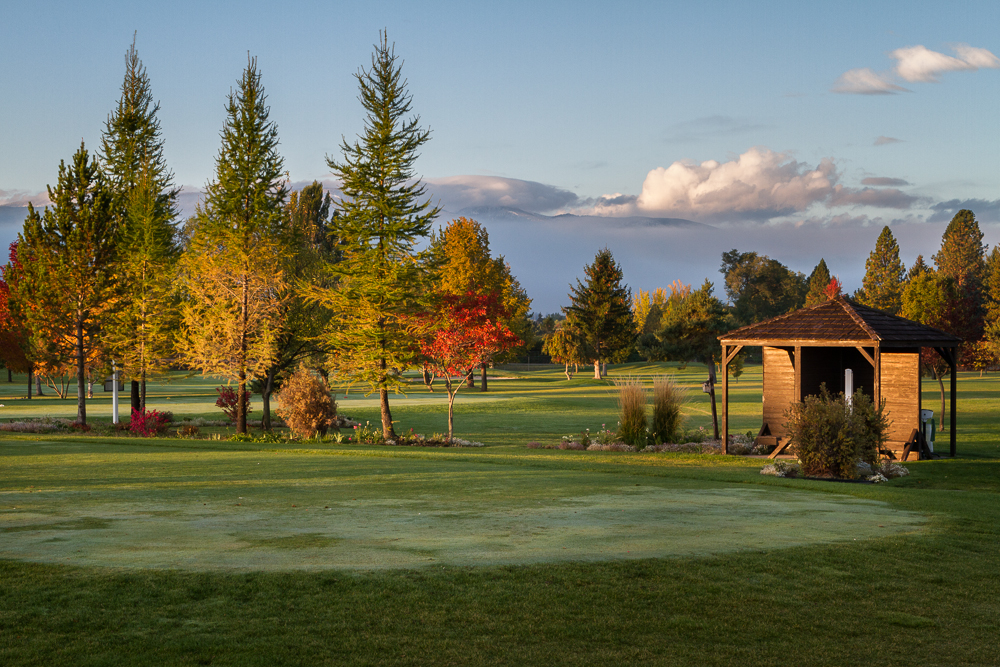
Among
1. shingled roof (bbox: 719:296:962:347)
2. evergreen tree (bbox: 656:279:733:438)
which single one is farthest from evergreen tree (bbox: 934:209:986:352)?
shingled roof (bbox: 719:296:962:347)

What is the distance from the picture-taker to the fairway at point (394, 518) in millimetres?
7559

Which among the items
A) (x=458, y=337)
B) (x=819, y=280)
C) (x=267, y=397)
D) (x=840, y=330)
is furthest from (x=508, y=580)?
(x=819, y=280)

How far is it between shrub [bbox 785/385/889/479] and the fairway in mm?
2888

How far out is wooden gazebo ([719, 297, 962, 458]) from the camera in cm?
1972

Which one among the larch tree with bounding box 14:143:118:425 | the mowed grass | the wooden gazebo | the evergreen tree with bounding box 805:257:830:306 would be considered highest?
the evergreen tree with bounding box 805:257:830:306

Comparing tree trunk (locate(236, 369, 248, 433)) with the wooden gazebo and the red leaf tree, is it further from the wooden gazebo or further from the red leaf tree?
the wooden gazebo

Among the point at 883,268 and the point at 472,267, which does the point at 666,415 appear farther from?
the point at 883,268

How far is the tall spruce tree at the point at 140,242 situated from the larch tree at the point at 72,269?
715 millimetres

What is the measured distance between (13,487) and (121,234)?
2264cm

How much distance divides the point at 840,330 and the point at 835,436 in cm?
510

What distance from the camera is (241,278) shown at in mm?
29922

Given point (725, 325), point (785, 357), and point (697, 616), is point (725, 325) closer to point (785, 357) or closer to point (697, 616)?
point (785, 357)

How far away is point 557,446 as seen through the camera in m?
23.9

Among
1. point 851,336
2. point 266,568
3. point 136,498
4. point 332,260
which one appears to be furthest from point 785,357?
point 332,260
